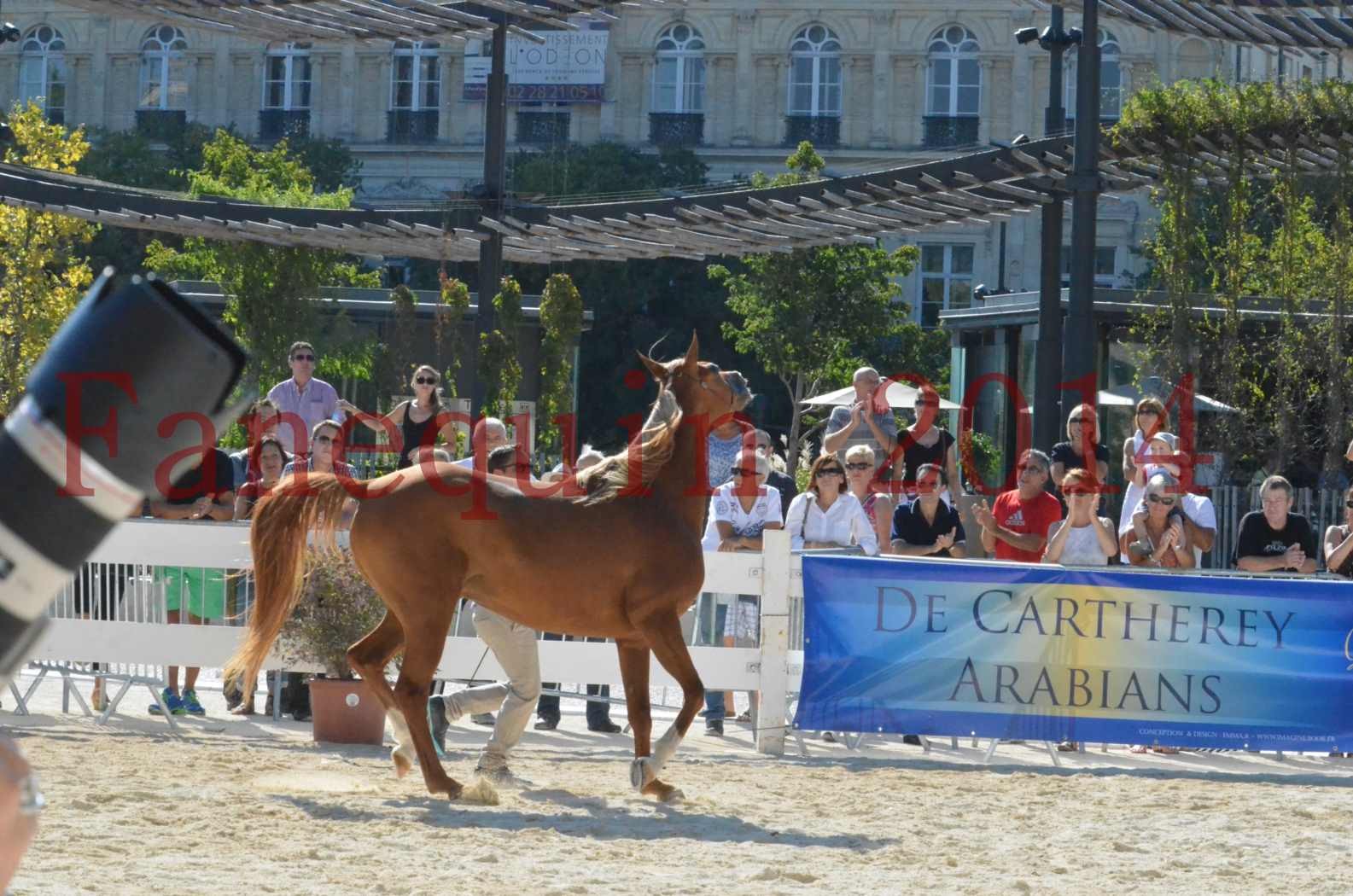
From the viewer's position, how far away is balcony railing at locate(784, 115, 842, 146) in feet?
184

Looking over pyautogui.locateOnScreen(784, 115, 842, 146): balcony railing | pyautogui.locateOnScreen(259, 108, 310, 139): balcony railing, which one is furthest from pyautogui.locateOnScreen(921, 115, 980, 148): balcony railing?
pyautogui.locateOnScreen(259, 108, 310, 139): balcony railing

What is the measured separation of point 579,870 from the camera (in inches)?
251

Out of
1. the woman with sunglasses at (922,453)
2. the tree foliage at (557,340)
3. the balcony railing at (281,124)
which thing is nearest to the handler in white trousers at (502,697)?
the woman with sunglasses at (922,453)

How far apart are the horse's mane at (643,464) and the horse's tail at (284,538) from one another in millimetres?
1127

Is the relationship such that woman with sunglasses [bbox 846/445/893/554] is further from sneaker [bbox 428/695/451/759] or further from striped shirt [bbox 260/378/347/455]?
striped shirt [bbox 260/378/347/455]

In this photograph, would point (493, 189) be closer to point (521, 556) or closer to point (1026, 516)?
point (1026, 516)

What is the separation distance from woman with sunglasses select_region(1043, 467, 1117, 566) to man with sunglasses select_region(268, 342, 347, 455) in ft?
17.3

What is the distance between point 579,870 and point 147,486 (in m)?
5.26

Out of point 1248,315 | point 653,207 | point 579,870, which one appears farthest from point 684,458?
point 1248,315

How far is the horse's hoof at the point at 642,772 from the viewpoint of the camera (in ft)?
26.3

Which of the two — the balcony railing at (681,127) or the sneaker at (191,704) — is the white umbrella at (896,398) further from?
the balcony railing at (681,127)

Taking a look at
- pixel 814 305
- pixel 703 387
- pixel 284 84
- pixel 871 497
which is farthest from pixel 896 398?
pixel 284 84

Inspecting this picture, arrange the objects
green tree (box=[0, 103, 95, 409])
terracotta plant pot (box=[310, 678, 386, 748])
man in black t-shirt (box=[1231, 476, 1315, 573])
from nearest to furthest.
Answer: terracotta plant pot (box=[310, 678, 386, 748]) → man in black t-shirt (box=[1231, 476, 1315, 573]) → green tree (box=[0, 103, 95, 409])

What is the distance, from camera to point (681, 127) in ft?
186
